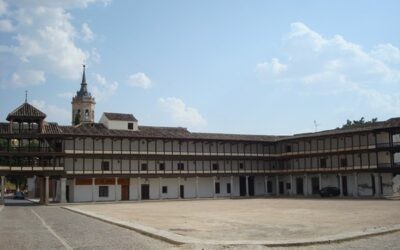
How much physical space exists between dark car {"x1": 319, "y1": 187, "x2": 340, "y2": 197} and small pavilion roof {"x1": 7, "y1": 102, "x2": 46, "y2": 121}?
3676 centimetres

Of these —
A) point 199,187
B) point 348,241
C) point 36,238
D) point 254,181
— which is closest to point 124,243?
point 36,238

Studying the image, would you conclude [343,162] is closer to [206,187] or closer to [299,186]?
[299,186]

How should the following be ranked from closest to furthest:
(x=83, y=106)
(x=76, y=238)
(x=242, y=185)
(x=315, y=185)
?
(x=76, y=238) < (x=315, y=185) < (x=242, y=185) < (x=83, y=106)

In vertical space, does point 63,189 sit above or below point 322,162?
below

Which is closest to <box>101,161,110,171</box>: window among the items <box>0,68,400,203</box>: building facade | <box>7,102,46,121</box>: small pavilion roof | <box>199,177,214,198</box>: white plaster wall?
<box>0,68,400,203</box>: building facade

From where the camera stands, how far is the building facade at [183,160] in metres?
64.0

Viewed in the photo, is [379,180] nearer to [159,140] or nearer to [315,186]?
[315,186]

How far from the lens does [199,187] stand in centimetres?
7700

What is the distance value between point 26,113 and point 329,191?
3976 centimetres

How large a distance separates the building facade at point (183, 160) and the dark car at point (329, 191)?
2.61 m

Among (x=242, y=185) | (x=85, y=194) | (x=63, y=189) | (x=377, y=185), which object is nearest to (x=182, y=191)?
(x=242, y=185)

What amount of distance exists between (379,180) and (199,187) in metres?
25.4

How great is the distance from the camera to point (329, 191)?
68.4 m

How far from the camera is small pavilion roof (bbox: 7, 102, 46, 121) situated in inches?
2456
